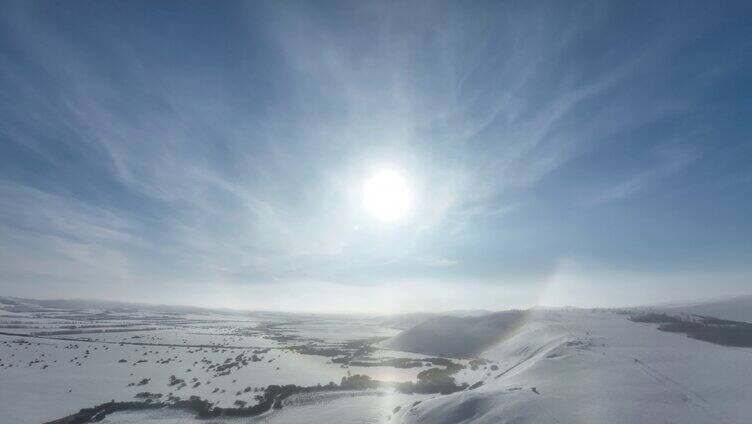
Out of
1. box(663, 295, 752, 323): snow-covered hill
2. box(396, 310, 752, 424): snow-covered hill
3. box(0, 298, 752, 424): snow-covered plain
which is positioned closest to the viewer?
box(396, 310, 752, 424): snow-covered hill

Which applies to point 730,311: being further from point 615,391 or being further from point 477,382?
point 615,391

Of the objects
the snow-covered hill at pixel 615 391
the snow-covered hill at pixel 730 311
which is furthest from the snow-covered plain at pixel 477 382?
the snow-covered hill at pixel 730 311

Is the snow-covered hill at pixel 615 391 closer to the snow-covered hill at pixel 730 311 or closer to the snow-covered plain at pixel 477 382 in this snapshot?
the snow-covered plain at pixel 477 382

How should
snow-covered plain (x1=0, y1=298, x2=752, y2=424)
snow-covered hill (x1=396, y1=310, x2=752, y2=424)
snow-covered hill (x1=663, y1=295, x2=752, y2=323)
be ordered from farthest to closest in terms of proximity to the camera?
1. snow-covered hill (x1=663, y1=295, x2=752, y2=323)
2. snow-covered plain (x1=0, y1=298, x2=752, y2=424)
3. snow-covered hill (x1=396, y1=310, x2=752, y2=424)

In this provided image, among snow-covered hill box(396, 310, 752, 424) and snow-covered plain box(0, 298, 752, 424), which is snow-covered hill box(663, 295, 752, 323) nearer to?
snow-covered plain box(0, 298, 752, 424)

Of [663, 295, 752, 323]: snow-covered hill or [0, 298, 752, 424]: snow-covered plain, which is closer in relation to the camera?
[0, 298, 752, 424]: snow-covered plain

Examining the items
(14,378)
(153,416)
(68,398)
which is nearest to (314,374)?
(153,416)

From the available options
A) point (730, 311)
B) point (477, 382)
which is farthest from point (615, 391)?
point (730, 311)

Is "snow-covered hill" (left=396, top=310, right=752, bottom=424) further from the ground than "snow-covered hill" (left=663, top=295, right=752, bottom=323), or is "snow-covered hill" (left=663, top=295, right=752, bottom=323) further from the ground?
"snow-covered hill" (left=663, top=295, right=752, bottom=323)

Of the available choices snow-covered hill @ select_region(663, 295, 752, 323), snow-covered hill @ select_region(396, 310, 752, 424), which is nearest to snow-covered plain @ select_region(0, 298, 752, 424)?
snow-covered hill @ select_region(396, 310, 752, 424)
